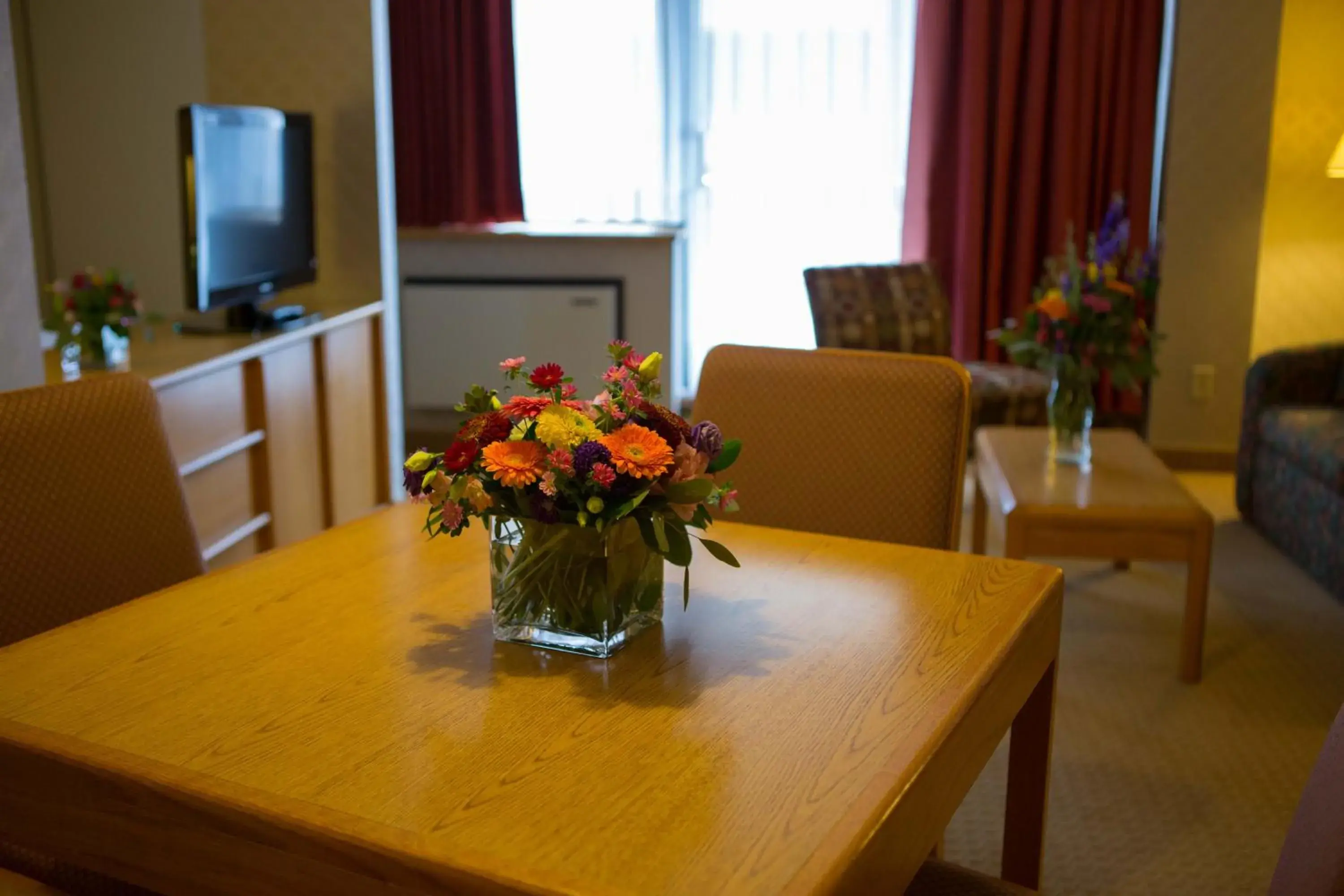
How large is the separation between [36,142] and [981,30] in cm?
364

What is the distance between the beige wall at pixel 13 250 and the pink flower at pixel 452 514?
4.59 ft

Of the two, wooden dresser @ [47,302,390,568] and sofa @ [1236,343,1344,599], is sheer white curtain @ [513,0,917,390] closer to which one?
wooden dresser @ [47,302,390,568]

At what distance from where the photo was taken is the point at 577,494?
4.30 ft

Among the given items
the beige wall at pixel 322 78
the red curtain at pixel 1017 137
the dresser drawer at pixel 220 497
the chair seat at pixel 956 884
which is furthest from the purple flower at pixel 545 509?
the red curtain at pixel 1017 137

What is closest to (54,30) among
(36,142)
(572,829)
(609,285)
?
(36,142)

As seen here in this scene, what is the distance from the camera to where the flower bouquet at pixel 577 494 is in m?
1.30

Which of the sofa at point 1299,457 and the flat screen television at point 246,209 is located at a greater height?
the flat screen television at point 246,209

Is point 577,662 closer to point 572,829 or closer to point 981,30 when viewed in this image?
point 572,829

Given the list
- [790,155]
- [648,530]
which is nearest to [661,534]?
[648,530]

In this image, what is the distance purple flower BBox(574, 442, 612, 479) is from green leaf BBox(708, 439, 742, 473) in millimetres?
167

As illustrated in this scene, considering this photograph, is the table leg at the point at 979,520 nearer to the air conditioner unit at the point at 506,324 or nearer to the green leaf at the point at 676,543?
the air conditioner unit at the point at 506,324

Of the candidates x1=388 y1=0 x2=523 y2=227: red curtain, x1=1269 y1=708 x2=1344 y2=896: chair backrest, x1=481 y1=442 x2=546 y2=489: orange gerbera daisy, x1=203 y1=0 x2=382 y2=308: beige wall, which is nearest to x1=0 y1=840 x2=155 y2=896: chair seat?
x1=481 y1=442 x2=546 y2=489: orange gerbera daisy

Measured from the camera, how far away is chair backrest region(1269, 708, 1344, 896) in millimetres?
956

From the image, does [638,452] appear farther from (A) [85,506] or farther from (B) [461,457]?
(A) [85,506]
